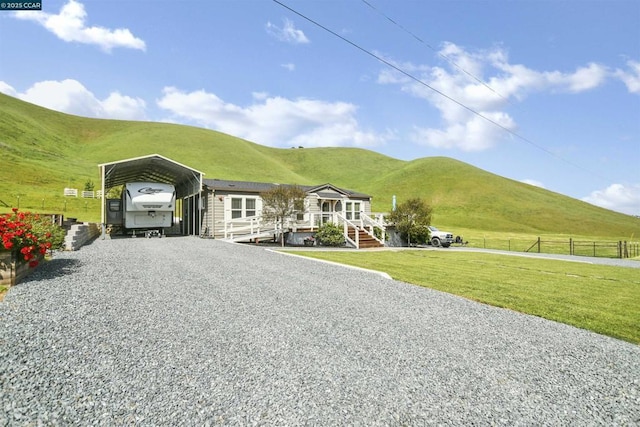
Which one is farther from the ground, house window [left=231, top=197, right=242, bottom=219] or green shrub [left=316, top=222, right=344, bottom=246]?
house window [left=231, top=197, right=242, bottom=219]

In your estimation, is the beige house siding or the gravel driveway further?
the beige house siding

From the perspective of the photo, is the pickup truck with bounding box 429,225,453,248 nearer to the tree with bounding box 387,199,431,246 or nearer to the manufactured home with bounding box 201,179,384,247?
the tree with bounding box 387,199,431,246

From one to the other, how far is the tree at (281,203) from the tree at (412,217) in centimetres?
991

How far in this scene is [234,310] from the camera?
6.57m

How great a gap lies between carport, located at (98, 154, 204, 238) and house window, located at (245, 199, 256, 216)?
343 centimetres

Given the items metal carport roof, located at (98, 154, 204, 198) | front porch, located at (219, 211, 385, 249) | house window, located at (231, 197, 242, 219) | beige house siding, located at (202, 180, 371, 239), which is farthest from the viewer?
house window, located at (231, 197, 242, 219)

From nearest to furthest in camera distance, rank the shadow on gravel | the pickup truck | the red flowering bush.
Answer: the red flowering bush, the shadow on gravel, the pickup truck

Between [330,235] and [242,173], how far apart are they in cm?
6264

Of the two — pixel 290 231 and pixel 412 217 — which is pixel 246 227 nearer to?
pixel 290 231

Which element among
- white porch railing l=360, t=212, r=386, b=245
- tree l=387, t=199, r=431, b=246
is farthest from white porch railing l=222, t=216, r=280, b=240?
tree l=387, t=199, r=431, b=246

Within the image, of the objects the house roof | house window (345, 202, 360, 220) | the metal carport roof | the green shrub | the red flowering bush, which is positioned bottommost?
the green shrub

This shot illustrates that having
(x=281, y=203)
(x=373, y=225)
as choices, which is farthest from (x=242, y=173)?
(x=281, y=203)

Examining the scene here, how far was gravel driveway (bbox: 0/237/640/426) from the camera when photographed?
3510mm

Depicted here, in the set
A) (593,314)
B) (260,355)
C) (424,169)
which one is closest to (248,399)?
(260,355)
